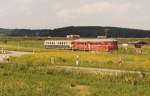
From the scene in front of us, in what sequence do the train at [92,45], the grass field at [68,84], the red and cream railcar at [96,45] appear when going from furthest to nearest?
1. the train at [92,45]
2. the red and cream railcar at [96,45]
3. the grass field at [68,84]

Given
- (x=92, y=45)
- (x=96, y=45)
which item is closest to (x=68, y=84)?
(x=96, y=45)

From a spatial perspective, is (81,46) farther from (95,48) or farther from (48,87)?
(48,87)

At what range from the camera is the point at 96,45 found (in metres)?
110

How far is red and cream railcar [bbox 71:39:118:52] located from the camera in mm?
107156

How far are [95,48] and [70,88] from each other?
8344cm

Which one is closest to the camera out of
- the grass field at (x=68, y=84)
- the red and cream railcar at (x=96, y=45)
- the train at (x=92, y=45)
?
the grass field at (x=68, y=84)

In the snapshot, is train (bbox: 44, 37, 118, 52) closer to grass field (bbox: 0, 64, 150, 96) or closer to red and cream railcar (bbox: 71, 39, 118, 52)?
red and cream railcar (bbox: 71, 39, 118, 52)

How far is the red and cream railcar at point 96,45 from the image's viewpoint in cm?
10716

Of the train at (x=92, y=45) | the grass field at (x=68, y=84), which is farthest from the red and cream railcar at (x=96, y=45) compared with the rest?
the grass field at (x=68, y=84)

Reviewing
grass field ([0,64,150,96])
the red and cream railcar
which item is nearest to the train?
the red and cream railcar

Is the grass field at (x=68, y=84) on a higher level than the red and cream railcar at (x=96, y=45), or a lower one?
higher

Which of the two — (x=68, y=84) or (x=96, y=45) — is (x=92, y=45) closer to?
(x=96, y=45)

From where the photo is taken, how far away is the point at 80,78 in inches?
1204

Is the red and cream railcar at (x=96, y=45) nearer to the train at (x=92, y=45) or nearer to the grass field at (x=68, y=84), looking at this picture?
the train at (x=92, y=45)
